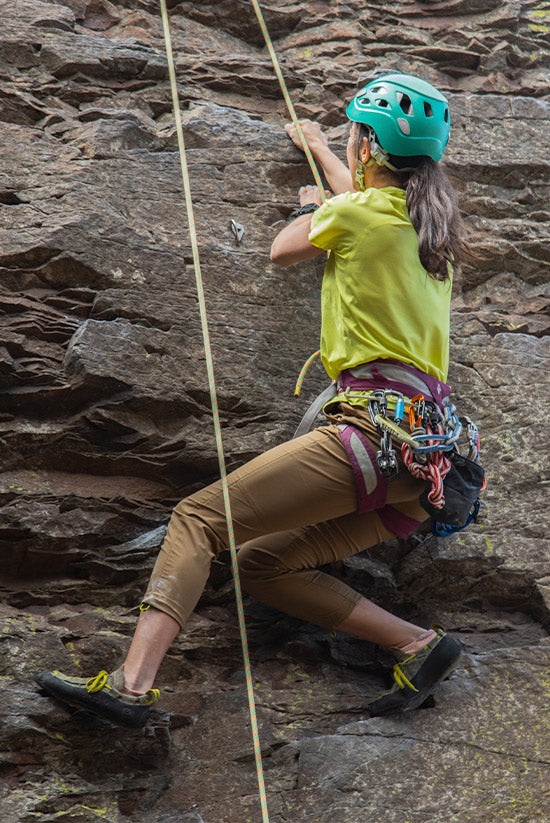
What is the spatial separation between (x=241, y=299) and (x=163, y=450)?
3.69ft

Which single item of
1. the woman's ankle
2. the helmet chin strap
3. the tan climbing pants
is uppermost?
the helmet chin strap

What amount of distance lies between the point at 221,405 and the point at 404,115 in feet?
6.11

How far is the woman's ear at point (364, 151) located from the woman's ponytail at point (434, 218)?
23 centimetres

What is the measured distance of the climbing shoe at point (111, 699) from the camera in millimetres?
4137

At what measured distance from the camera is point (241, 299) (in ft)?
19.6

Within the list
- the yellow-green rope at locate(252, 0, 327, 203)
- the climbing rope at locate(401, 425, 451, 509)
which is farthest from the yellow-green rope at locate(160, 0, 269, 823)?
the climbing rope at locate(401, 425, 451, 509)

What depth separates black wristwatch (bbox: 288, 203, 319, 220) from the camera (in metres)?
5.93

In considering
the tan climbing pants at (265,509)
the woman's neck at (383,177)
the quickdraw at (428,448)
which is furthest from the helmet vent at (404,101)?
the tan climbing pants at (265,509)

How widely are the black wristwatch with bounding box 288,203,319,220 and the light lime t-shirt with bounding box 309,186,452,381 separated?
1256 millimetres

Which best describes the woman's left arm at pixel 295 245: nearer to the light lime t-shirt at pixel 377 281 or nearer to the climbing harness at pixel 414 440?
the light lime t-shirt at pixel 377 281

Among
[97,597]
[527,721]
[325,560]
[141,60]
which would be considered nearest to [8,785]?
[97,597]

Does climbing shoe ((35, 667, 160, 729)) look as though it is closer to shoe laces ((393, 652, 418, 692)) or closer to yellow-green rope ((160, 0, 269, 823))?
yellow-green rope ((160, 0, 269, 823))

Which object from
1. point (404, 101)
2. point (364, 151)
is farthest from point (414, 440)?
point (404, 101)

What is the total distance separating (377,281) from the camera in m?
4.59
